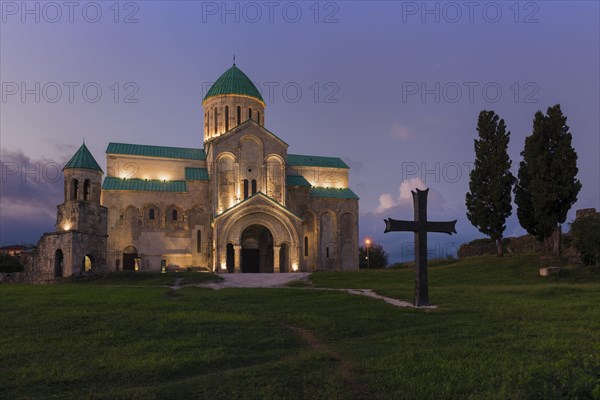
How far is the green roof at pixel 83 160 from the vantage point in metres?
35.2

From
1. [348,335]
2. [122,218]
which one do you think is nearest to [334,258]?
[122,218]

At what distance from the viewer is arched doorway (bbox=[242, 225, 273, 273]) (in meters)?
41.9

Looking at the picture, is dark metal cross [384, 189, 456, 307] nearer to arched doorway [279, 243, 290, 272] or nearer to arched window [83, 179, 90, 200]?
arched doorway [279, 243, 290, 272]

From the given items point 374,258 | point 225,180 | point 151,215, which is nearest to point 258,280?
point 225,180

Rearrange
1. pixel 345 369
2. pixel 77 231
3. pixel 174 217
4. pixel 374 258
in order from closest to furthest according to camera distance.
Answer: pixel 345 369 → pixel 77 231 → pixel 174 217 → pixel 374 258

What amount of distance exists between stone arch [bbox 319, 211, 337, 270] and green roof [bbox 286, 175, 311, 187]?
3303 millimetres

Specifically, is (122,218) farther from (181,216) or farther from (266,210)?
(266,210)

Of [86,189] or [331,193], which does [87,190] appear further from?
[331,193]

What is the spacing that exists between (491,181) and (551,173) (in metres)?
4.42

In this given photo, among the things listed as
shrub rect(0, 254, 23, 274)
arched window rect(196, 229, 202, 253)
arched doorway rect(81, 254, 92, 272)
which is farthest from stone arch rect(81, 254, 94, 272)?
shrub rect(0, 254, 23, 274)

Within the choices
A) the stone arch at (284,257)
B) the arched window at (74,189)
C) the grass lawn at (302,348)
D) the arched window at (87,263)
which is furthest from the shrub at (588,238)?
the arched window at (74,189)

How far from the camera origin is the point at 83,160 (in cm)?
3559

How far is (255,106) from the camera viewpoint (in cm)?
4612

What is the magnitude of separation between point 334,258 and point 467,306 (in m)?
28.8
